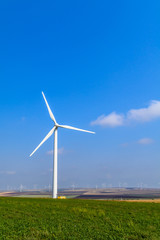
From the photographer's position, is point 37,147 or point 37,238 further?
point 37,147

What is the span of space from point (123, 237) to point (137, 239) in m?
0.89

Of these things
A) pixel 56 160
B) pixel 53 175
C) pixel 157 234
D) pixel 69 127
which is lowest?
pixel 157 234

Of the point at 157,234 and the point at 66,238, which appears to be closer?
the point at 66,238

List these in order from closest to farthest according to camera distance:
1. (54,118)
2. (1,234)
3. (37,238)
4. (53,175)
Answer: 1. (37,238)
2. (1,234)
3. (53,175)
4. (54,118)

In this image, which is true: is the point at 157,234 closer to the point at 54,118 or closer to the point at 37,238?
the point at 37,238

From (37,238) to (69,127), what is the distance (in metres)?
72.0

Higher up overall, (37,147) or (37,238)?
(37,147)

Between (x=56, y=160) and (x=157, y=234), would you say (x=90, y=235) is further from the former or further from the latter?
(x=56, y=160)

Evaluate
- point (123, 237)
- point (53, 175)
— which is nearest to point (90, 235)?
point (123, 237)

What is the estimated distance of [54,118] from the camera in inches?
3342

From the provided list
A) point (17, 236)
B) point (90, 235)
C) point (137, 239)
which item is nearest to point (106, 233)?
point (90, 235)

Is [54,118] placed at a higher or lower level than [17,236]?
higher

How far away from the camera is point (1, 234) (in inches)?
583

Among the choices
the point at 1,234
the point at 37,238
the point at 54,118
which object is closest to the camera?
the point at 37,238
